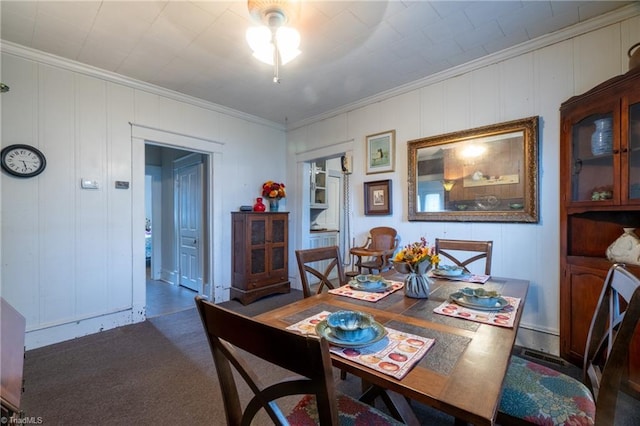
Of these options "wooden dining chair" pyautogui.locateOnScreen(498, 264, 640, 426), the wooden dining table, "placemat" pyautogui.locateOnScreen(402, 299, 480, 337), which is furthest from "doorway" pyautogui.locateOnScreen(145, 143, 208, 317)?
"wooden dining chair" pyautogui.locateOnScreen(498, 264, 640, 426)

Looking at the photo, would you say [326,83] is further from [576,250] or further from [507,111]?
[576,250]

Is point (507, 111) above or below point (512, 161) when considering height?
above

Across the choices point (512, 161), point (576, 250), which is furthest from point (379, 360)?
point (512, 161)

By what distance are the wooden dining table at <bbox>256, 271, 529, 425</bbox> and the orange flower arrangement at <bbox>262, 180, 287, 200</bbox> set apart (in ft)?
9.37

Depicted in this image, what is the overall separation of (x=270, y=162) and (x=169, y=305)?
2.52m

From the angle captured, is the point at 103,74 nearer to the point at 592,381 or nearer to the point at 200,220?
the point at 200,220

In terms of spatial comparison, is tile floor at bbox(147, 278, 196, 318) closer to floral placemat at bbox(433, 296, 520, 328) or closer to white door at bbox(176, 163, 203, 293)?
white door at bbox(176, 163, 203, 293)

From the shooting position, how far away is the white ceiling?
198 cm

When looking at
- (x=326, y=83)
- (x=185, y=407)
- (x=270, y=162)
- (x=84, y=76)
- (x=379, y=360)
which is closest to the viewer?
(x=379, y=360)

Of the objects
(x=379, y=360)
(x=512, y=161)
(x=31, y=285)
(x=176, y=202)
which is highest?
(x=512, y=161)

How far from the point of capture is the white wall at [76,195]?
2.43 metres

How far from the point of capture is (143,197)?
10.3 ft

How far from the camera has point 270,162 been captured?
14.6 feet

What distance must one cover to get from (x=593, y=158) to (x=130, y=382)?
3.72 meters
